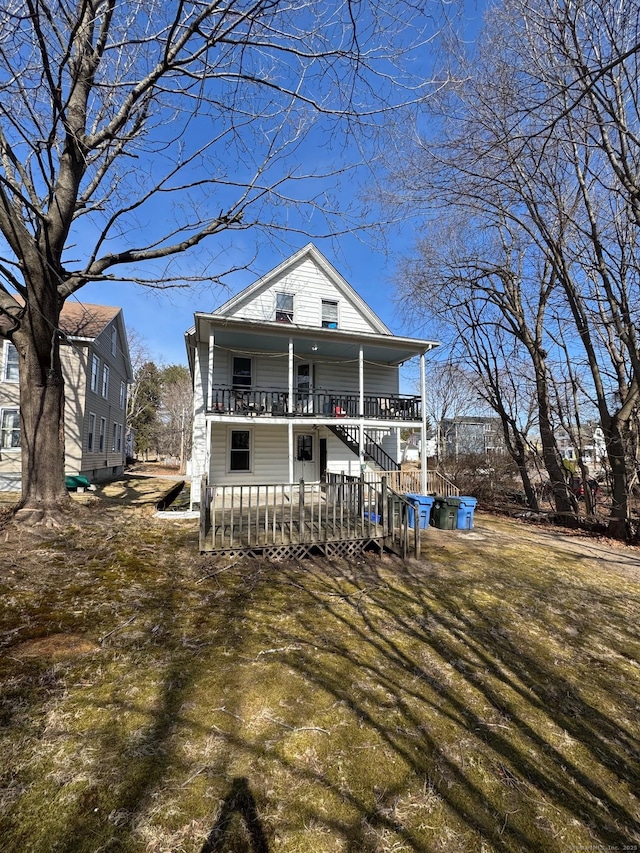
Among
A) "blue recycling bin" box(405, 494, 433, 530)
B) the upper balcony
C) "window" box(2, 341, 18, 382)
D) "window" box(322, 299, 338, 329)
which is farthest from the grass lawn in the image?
"window" box(2, 341, 18, 382)

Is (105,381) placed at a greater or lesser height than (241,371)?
greater

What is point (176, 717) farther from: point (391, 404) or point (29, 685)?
point (391, 404)

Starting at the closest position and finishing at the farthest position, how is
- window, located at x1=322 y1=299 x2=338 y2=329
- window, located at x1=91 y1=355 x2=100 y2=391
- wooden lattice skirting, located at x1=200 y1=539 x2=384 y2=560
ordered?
wooden lattice skirting, located at x1=200 y1=539 x2=384 y2=560 → window, located at x1=322 y1=299 x2=338 y2=329 → window, located at x1=91 y1=355 x2=100 y2=391

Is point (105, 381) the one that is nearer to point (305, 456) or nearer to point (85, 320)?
point (85, 320)

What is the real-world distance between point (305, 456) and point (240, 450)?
247 centimetres

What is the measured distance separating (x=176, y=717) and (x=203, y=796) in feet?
2.40

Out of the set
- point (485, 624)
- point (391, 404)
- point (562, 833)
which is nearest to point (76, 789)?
point (562, 833)

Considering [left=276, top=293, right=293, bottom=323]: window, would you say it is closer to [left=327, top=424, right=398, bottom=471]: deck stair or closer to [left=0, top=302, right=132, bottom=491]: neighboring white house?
[left=327, top=424, right=398, bottom=471]: deck stair

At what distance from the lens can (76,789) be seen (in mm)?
2158

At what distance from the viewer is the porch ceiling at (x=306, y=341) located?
11.4 metres

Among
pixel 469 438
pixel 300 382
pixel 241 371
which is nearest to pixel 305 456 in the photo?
pixel 300 382

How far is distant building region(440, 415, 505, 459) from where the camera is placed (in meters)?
22.1

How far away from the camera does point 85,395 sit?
16.9m

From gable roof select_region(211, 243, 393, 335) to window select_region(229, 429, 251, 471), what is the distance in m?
4.21
